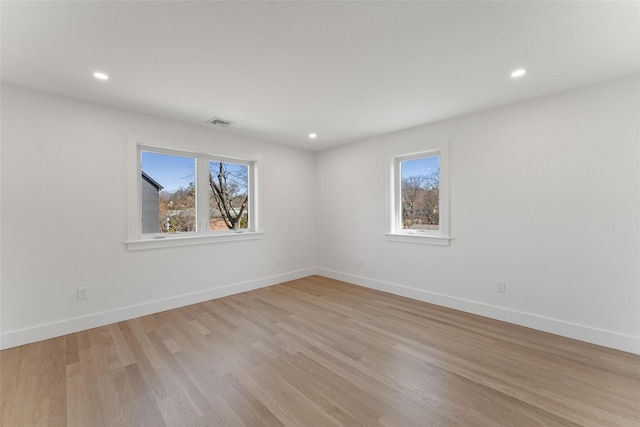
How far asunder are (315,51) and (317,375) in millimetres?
2436

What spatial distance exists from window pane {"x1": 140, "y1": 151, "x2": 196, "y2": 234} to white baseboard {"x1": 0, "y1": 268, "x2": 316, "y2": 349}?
0.91 metres

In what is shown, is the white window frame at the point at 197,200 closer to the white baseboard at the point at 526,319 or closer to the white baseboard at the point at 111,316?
the white baseboard at the point at 111,316

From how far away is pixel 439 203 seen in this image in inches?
142

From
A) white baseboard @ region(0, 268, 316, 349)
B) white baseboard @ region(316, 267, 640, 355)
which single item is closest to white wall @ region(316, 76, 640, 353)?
white baseboard @ region(316, 267, 640, 355)

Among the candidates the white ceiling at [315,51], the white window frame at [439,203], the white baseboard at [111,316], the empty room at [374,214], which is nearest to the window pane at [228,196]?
the empty room at [374,214]

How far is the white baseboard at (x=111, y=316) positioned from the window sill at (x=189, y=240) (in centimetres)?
67

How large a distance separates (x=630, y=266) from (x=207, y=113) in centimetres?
453

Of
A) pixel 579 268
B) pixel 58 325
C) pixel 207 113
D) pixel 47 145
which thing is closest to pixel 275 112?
pixel 207 113

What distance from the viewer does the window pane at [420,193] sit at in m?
3.74

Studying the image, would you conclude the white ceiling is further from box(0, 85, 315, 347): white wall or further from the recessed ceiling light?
box(0, 85, 315, 347): white wall

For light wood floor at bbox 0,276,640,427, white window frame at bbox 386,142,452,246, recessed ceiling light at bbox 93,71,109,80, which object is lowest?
light wood floor at bbox 0,276,640,427

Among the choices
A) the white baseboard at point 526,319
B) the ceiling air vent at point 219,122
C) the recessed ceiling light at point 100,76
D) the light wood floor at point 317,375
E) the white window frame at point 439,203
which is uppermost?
the recessed ceiling light at point 100,76

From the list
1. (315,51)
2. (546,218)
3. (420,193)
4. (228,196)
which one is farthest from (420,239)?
(228,196)

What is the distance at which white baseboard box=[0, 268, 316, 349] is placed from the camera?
2.50 m
